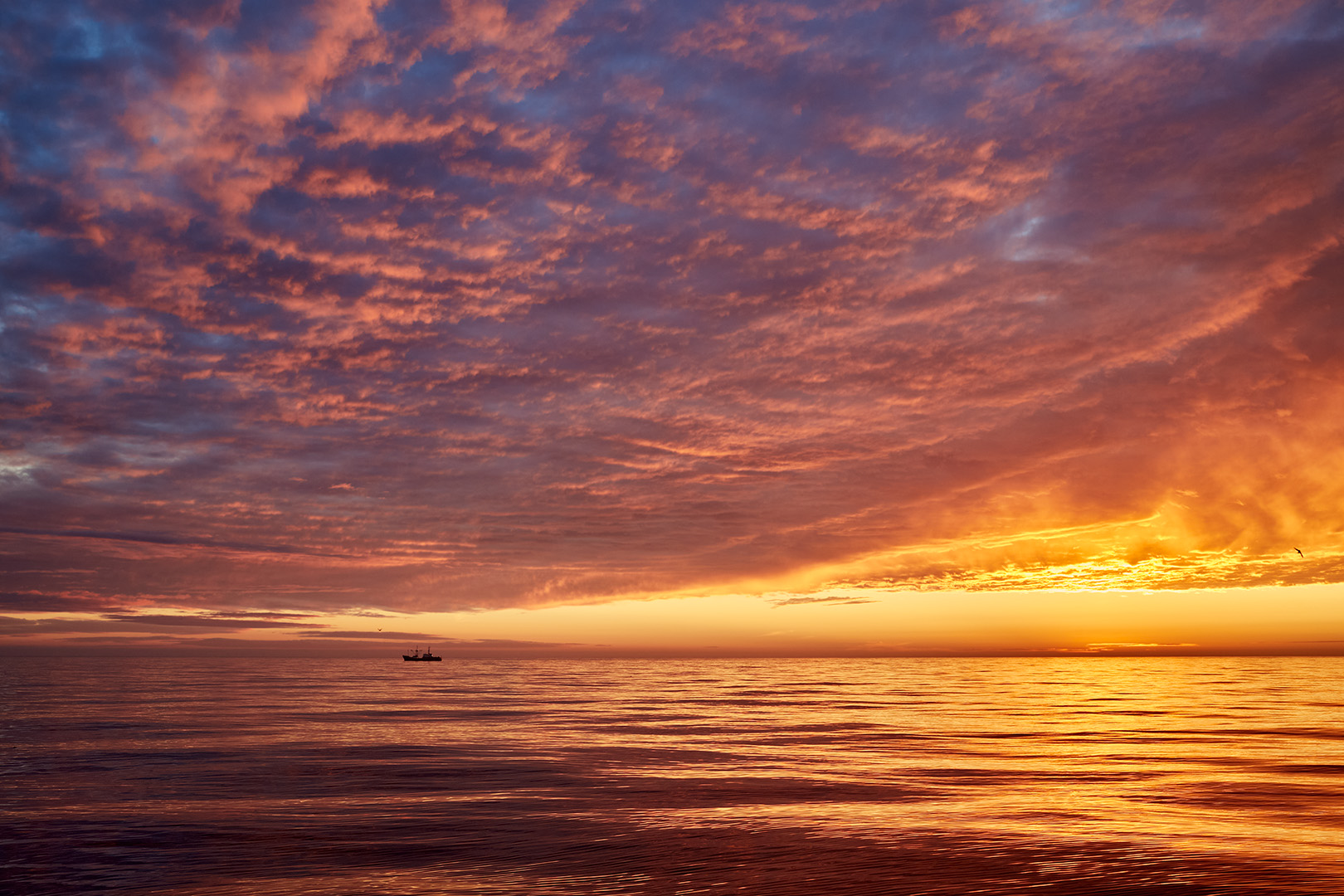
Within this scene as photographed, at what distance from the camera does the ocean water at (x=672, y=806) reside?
2197cm

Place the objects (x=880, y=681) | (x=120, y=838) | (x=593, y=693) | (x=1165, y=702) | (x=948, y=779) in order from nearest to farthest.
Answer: (x=120, y=838), (x=948, y=779), (x=1165, y=702), (x=593, y=693), (x=880, y=681)

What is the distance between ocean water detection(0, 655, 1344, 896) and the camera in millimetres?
21969

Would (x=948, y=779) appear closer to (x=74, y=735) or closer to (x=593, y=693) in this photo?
(x=74, y=735)

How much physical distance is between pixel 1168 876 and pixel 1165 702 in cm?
7946

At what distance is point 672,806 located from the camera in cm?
3150

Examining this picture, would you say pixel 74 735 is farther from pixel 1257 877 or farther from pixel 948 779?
pixel 1257 877

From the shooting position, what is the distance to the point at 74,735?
54.1 meters

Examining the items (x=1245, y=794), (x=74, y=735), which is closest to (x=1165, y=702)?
(x=1245, y=794)

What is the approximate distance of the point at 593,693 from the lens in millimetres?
113375

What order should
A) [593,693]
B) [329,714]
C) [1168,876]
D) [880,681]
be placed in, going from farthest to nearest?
[880,681] < [593,693] < [329,714] < [1168,876]

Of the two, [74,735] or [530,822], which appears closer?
[530,822]

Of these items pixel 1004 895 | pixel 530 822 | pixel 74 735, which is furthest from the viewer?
pixel 74 735

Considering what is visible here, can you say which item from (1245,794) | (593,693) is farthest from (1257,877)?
(593,693)

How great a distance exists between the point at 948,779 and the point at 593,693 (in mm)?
82303
